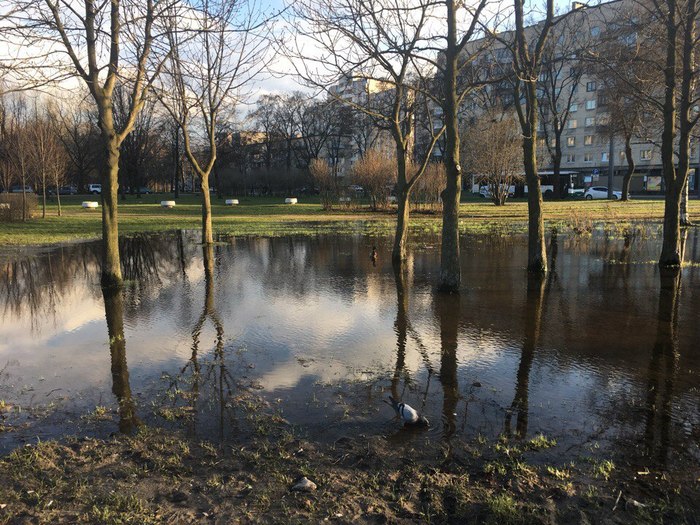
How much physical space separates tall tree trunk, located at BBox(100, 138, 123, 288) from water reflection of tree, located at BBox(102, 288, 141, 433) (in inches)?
18.8

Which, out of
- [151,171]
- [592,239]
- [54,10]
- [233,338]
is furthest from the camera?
[151,171]

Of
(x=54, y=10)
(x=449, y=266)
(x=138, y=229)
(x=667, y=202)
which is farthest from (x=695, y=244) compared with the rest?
(x=138, y=229)

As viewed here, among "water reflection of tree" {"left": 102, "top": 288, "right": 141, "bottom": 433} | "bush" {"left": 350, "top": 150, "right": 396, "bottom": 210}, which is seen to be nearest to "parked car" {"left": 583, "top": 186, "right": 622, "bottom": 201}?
"bush" {"left": 350, "top": 150, "right": 396, "bottom": 210}

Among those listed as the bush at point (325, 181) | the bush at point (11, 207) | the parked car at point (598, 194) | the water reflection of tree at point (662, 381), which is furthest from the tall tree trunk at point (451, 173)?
the parked car at point (598, 194)

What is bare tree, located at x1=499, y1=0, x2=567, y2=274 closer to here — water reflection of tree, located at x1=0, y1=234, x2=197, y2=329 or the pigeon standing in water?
the pigeon standing in water

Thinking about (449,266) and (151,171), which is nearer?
(449,266)

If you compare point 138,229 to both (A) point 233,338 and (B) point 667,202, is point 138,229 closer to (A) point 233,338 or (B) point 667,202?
(A) point 233,338

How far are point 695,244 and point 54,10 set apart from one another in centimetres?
1951

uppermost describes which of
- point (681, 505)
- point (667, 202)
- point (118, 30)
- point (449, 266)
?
point (118, 30)

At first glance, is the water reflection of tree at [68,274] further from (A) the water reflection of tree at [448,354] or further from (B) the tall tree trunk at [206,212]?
(A) the water reflection of tree at [448,354]

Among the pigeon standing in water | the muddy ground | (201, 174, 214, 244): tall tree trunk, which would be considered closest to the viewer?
the muddy ground

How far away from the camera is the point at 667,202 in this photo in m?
13.0

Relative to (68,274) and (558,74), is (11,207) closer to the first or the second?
(68,274)

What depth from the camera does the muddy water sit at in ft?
15.7
